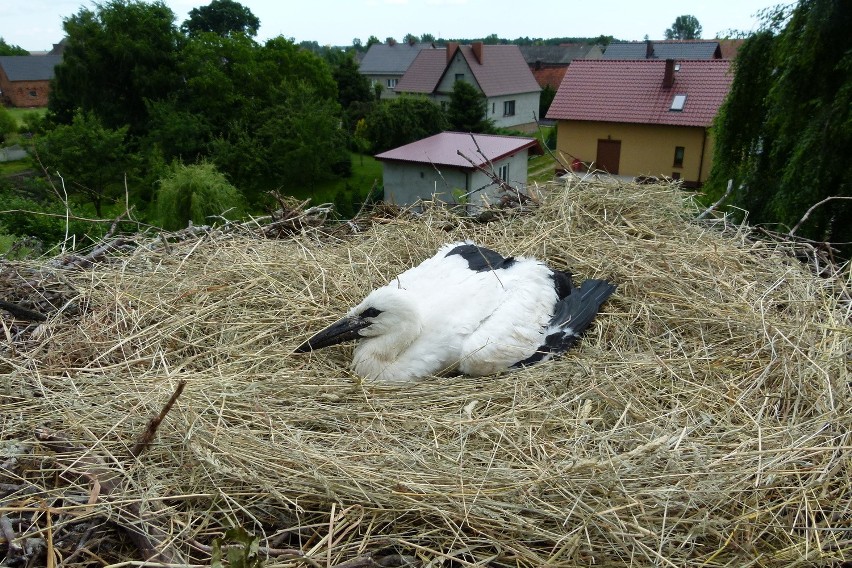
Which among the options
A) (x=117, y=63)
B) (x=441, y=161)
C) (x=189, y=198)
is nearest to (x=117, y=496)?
(x=441, y=161)

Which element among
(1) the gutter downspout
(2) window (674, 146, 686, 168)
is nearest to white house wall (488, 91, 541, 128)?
(2) window (674, 146, 686, 168)

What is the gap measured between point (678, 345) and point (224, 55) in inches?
871

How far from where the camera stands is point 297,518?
1.70 metres

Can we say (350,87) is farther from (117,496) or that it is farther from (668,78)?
(117,496)

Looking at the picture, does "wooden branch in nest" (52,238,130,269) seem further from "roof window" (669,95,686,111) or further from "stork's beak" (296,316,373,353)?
"roof window" (669,95,686,111)

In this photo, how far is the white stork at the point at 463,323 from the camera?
2.62 metres

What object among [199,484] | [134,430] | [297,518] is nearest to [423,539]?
[297,518]

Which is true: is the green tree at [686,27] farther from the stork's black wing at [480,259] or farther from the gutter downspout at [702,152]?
the stork's black wing at [480,259]

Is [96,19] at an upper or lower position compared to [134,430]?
upper

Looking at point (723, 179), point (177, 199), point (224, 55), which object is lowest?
point (177, 199)

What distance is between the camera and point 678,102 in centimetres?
1639

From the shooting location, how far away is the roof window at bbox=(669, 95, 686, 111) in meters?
16.3

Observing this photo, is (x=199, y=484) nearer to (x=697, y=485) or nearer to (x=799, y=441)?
(x=697, y=485)

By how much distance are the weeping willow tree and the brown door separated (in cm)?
993
